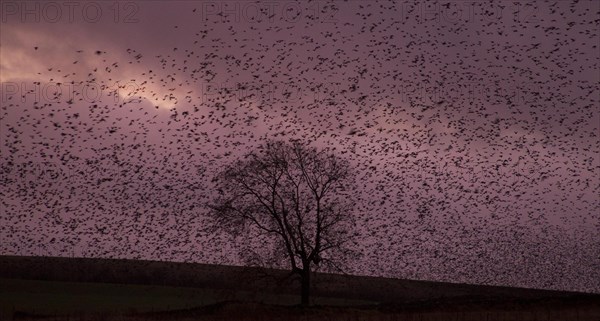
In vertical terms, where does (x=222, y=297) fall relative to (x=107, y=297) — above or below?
below

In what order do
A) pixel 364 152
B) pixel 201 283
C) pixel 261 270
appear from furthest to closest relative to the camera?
pixel 201 283 < pixel 261 270 < pixel 364 152

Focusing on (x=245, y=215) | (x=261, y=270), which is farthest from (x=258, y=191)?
(x=261, y=270)

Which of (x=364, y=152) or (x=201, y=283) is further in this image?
(x=201, y=283)

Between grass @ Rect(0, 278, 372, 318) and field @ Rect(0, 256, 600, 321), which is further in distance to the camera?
grass @ Rect(0, 278, 372, 318)

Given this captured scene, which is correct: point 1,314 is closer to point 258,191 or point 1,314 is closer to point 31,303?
point 31,303

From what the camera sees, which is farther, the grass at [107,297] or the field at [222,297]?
the grass at [107,297]

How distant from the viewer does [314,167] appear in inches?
1800

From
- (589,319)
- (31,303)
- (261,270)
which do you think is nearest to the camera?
(589,319)

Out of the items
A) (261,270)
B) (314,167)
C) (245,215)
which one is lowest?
(261,270)

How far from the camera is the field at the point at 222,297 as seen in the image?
3925cm

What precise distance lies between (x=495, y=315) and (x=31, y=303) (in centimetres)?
3059

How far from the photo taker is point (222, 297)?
45344 millimetres

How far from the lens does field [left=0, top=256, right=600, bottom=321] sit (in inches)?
1545

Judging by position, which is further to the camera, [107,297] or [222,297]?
[107,297]
